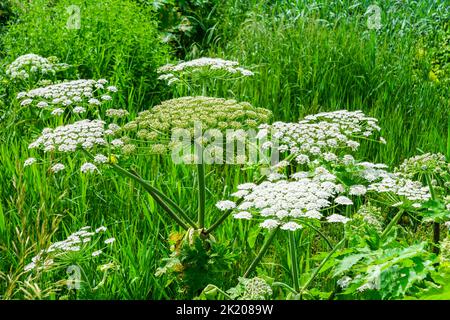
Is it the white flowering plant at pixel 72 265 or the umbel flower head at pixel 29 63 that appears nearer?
the white flowering plant at pixel 72 265

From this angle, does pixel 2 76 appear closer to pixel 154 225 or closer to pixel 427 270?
pixel 154 225

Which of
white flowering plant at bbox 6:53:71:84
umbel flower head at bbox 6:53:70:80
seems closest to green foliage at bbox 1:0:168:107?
white flowering plant at bbox 6:53:71:84

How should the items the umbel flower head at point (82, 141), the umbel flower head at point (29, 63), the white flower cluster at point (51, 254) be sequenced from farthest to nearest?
the umbel flower head at point (29, 63)
the umbel flower head at point (82, 141)
the white flower cluster at point (51, 254)

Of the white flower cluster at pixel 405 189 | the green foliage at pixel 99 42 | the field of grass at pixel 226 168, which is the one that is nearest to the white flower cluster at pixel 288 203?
the field of grass at pixel 226 168

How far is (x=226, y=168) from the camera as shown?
4.40 metres

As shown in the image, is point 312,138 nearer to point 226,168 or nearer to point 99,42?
point 226,168

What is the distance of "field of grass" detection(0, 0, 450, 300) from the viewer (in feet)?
9.32

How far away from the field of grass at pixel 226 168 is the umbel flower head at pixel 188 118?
0.05 feet

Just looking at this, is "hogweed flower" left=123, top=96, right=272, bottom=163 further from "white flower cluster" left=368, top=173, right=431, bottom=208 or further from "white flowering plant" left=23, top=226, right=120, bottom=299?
"white flower cluster" left=368, top=173, right=431, bottom=208

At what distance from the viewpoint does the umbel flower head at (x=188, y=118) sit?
9.88 feet

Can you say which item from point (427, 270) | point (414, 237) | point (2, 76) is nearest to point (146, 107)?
point (2, 76)

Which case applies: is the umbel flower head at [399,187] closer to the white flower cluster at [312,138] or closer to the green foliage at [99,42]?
the white flower cluster at [312,138]
